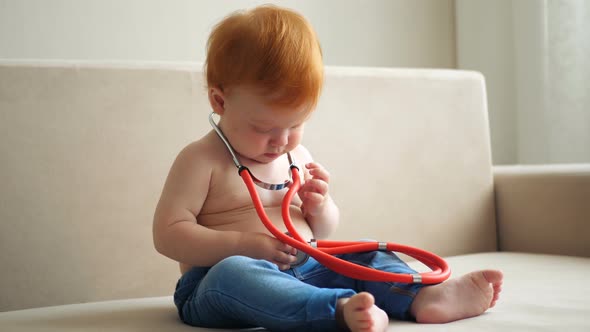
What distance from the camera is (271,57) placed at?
1.08m

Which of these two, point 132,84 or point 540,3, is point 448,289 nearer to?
point 132,84

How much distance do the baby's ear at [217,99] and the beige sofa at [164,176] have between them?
0.36m

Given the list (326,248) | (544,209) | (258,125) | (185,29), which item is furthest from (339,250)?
(185,29)

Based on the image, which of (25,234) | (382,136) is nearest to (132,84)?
(25,234)

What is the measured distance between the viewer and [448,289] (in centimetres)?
110

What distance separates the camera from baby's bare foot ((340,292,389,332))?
3.03ft

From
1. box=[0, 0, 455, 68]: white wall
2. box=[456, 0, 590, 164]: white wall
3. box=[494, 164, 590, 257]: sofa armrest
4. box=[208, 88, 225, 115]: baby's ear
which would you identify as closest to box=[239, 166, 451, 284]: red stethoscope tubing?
box=[208, 88, 225, 115]: baby's ear

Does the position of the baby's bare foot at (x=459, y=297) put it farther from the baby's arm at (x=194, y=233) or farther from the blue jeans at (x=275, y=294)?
the baby's arm at (x=194, y=233)

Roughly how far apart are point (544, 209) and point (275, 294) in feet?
3.54

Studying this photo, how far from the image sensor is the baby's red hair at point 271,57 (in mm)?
1082

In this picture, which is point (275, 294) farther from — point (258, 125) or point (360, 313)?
point (258, 125)

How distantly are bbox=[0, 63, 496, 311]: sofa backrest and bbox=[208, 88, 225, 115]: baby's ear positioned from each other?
423 millimetres

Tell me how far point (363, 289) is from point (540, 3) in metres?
1.73

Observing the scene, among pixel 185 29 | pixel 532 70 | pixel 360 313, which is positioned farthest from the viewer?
pixel 532 70
